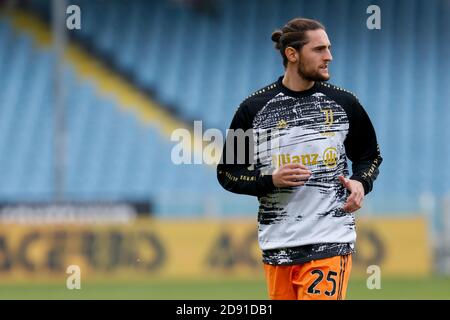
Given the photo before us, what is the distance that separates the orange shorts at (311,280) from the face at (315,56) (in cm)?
104

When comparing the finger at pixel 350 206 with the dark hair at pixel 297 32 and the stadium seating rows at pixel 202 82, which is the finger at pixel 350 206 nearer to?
the dark hair at pixel 297 32

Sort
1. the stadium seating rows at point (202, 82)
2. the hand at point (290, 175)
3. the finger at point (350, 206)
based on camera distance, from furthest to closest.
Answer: the stadium seating rows at point (202, 82) → the finger at point (350, 206) → the hand at point (290, 175)

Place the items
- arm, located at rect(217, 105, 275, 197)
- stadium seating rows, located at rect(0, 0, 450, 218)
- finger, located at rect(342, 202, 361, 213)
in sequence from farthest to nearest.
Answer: stadium seating rows, located at rect(0, 0, 450, 218) → arm, located at rect(217, 105, 275, 197) → finger, located at rect(342, 202, 361, 213)

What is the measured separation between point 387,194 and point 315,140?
54.4ft

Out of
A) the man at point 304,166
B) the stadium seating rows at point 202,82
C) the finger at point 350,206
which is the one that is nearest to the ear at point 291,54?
the man at point 304,166

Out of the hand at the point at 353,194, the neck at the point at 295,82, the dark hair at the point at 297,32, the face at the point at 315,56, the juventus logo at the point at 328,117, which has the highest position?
the dark hair at the point at 297,32

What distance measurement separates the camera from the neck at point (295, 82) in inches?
243

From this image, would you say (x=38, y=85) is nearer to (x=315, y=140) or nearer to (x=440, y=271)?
(x=440, y=271)

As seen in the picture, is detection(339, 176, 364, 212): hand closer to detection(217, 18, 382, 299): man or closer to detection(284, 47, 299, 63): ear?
detection(217, 18, 382, 299): man

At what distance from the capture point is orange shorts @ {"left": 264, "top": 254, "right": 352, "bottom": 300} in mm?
5926

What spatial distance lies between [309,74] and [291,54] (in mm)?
180

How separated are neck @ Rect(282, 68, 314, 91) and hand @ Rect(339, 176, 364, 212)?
1.88ft

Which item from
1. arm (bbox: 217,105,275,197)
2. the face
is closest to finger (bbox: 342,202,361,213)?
arm (bbox: 217,105,275,197)

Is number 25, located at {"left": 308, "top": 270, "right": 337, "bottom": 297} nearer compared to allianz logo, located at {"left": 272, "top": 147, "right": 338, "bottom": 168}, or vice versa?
number 25, located at {"left": 308, "top": 270, "right": 337, "bottom": 297}
